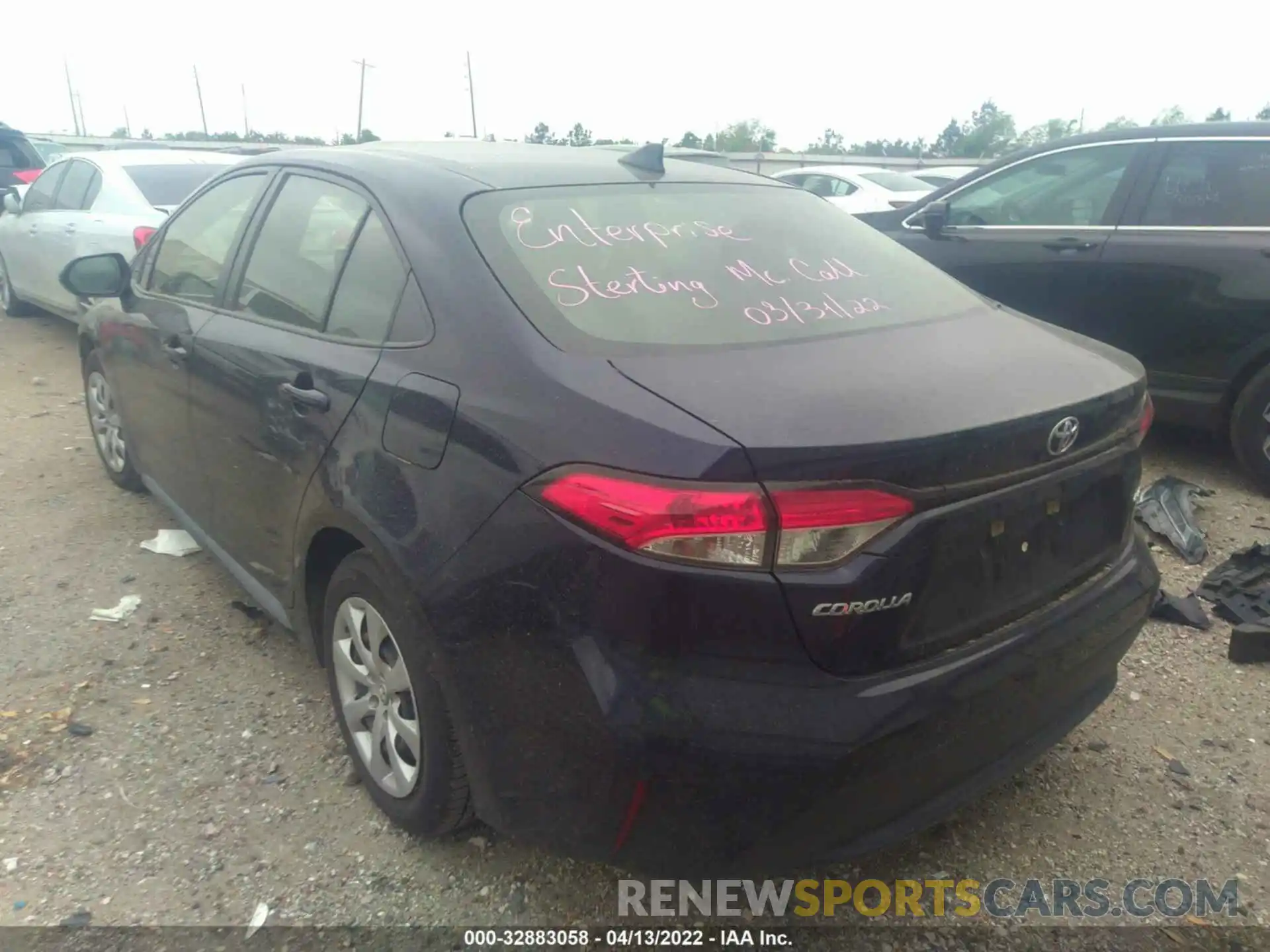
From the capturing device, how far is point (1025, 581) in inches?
78.7

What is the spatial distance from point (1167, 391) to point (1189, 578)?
1284 mm

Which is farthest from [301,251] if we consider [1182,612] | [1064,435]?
[1182,612]

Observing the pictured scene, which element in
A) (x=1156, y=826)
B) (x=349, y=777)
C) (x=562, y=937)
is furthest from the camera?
(x=349, y=777)

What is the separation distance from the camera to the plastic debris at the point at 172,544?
4.07 metres

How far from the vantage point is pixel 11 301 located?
908 cm

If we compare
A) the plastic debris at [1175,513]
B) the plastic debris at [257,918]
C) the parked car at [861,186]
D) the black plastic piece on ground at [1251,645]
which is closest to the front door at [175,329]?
the plastic debris at [257,918]

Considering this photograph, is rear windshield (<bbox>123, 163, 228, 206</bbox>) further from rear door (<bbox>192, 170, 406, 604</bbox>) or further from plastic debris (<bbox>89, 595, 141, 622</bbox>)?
rear door (<bbox>192, 170, 406, 604</bbox>)

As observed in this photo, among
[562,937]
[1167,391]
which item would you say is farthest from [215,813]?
[1167,391]

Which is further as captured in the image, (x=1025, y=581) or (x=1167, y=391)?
(x=1167, y=391)

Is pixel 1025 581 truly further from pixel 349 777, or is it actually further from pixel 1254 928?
pixel 349 777

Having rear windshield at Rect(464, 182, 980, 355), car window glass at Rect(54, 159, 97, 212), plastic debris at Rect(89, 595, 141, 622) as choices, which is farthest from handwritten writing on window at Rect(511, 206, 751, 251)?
car window glass at Rect(54, 159, 97, 212)

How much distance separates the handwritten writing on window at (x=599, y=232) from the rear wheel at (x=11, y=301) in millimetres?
8546

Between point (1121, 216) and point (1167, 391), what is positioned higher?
point (1121, 216)

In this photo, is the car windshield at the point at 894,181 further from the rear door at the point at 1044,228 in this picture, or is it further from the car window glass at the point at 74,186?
the car window glass at the point at 74,186
